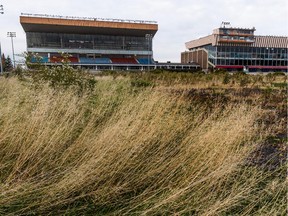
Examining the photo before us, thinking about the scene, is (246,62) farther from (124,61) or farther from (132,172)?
(132,172)

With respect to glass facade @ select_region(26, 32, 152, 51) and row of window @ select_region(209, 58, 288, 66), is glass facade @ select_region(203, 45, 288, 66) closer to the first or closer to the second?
row of window @ select_region(209, 58, 288, 66)

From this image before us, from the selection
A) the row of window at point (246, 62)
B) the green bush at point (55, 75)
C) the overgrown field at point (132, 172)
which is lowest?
the overgrown field at point (132, 172)

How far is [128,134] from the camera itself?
342cm

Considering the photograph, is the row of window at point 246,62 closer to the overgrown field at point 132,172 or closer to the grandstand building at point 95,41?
the grandstand building at point 95,41

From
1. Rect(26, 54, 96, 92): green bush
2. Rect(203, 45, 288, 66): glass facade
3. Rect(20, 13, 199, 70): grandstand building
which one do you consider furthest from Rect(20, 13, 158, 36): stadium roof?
Rect(26, 54, 96, 92): green bush

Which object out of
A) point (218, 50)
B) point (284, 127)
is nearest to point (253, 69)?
point (218, 50)

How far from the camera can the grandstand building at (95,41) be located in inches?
2060

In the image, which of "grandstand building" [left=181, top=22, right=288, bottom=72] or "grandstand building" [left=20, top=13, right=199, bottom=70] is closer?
"grandstand building" [left=20, top=13, right=199, bottom=70]

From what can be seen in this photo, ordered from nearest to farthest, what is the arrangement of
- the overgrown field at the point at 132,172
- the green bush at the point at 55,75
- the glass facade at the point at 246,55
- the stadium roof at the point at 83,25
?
the overgrown field at the point at 132,172
the green bush at the point at 55,75
the stadium roof at the point at 83,25
the glass facade at the point at 246,55

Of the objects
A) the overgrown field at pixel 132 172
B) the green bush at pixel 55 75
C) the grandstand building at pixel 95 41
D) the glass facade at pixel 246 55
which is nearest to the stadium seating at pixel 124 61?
the grandstand building at pixel 95 41

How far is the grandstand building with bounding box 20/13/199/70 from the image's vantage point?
52.3 meters

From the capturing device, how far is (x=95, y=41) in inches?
2399

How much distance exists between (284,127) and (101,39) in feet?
197

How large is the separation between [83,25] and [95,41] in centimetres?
880
